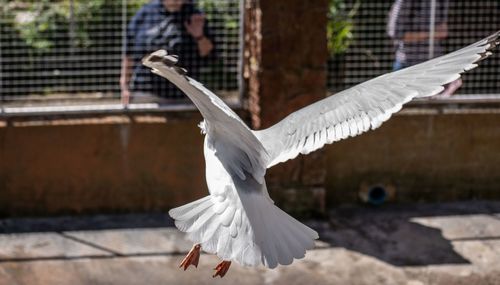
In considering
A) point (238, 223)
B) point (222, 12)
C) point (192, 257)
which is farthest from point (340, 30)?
point (238, 223)

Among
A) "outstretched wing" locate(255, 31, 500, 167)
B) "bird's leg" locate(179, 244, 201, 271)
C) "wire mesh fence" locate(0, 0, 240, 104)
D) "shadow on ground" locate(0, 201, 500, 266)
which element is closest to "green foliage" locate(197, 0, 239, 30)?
"wire mesh fence" locate(0, 0, 240, 104)

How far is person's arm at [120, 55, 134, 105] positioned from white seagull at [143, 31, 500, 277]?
239cm

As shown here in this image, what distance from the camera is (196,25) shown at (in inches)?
323

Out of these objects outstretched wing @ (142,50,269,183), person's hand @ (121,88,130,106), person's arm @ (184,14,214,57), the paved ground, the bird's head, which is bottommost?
the paved ground

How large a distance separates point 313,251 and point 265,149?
2.05 meters

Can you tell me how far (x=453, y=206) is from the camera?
28.0ft

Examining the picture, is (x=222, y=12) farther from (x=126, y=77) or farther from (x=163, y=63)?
(x=163, y=63)

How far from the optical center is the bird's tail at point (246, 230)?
5230 millimetres

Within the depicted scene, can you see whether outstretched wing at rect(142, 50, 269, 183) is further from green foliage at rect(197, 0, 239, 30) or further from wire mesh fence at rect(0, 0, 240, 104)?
green foliage at rect(197, 0, 239, 30)

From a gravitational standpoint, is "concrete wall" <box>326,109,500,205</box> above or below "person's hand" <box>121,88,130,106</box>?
below

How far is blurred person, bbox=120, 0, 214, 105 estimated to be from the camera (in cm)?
817

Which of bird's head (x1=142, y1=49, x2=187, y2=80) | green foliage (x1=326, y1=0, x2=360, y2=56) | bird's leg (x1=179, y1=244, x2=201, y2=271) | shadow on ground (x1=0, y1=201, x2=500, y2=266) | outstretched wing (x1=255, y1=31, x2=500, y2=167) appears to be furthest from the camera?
green foliage (x1=326, y1=0, x2=360, y2=56)

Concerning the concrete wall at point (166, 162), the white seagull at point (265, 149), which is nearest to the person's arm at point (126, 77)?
the concrete wall at point (166, 162)

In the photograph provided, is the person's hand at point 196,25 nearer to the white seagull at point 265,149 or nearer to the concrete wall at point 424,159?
the concrete wall at point 424,159
